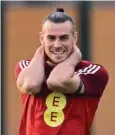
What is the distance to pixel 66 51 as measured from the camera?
2.64 metres

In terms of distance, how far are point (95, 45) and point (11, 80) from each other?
2.53 feet

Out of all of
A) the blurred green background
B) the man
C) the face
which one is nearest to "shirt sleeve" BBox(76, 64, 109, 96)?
the man

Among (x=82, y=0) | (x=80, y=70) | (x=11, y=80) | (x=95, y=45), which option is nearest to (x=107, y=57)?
(x=95, y=45)

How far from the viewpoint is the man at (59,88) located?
2598 millimetres

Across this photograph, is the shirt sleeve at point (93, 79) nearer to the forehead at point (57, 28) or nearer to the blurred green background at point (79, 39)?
the forehead at point (57, 28)

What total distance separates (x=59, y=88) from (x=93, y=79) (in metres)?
0.18

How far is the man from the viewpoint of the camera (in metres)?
2.60

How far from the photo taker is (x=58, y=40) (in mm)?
2623

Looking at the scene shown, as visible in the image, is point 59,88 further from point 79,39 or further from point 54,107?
point 79,39

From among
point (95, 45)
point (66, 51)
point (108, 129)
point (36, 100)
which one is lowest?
point (108, 129)

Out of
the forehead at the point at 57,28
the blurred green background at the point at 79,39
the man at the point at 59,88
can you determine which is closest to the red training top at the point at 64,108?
the man at the point at 59,88

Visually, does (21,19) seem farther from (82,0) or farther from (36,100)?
(36,100)

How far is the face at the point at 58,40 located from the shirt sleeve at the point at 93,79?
114 mm

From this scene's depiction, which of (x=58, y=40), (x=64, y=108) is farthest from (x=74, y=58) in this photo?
(x=64, y=108)
